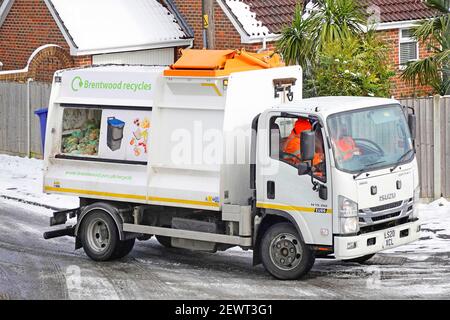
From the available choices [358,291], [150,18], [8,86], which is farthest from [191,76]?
[150,18]

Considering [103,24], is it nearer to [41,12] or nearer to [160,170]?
[41,12]

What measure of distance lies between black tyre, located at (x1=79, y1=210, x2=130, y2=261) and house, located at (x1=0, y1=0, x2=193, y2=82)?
466 inches

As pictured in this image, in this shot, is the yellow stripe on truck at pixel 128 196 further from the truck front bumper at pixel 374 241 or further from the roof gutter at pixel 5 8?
the roof gutter at pixel 5 8

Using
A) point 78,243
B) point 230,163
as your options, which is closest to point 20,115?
point 78,243

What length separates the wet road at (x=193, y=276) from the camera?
12.6 metres

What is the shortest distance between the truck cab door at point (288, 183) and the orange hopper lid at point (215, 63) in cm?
91

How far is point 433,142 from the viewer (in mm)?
18016

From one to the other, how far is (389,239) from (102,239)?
Answer: 162 inches

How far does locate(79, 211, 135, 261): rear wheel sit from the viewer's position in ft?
48.2

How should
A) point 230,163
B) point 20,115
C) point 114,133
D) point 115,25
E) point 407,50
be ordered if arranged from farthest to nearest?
point 407,50 → point 115,25 → point 20,115 → point 114,133 → point 230,163

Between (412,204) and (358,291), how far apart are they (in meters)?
1.58

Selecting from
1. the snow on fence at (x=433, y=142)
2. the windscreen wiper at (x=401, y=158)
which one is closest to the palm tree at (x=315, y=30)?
the snow on fence at (x=433, y=142)

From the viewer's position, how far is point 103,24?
27172mm

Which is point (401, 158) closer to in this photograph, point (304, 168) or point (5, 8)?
point (304, 168)
